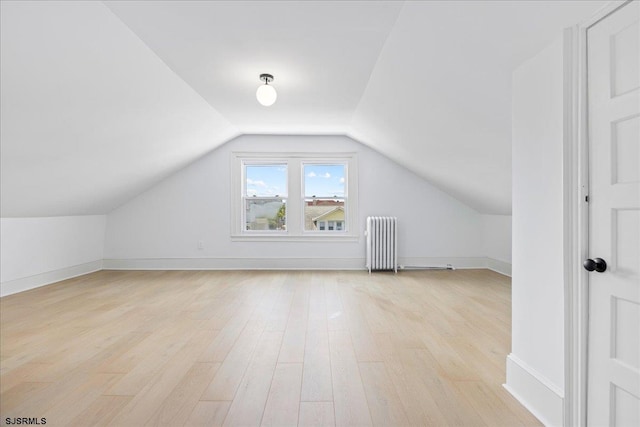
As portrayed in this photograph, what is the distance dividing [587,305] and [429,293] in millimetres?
2783

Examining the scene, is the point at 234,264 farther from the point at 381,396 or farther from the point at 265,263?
the point at 381,396

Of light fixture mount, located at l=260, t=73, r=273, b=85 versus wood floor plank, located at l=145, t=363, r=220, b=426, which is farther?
light fixture mount, located at l=260, t=73, r=273, b=85

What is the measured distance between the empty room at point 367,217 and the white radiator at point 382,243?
4cm

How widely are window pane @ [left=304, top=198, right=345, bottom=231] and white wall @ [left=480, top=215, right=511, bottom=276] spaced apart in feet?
7.87

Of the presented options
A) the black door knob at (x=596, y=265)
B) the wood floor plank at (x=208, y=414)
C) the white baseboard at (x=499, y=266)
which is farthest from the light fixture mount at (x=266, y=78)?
the white baseboard at (x=499, y=266)

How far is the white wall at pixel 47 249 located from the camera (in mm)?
4014

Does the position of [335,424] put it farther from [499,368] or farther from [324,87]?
[324,87]

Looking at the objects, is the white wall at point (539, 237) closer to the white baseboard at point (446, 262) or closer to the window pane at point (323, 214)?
the white baseboard at point (446, 262)

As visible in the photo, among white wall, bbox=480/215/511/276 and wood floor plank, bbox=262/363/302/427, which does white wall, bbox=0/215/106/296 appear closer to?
wood floor plank, bbox=262/363/302/427

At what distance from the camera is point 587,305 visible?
4.70ft

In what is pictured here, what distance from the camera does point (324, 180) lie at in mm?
5848

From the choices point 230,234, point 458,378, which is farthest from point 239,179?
point 458,378

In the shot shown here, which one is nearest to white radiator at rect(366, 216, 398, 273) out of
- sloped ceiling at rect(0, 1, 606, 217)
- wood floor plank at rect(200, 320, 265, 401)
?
sloped ceiling at rect(0, 1, 606, 217)

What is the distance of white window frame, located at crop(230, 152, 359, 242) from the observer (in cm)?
571
